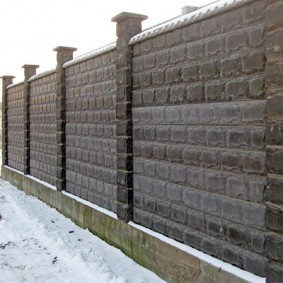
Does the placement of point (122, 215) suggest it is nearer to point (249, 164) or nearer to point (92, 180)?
point (92, 180)

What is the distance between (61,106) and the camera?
28.9ft

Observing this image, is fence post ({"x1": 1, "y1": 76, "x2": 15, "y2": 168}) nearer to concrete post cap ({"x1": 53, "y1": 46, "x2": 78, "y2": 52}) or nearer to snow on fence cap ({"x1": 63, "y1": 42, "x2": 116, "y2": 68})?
concrete post cap ({"x1": 53, "y1": 46, "x2": 78, "y2": 52})

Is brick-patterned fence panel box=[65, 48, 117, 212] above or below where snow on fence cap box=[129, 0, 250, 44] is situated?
below

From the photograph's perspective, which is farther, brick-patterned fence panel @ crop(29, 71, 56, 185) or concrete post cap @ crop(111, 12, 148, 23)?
brick-patterned fence panel @ crop(29, 71, 56, 185)

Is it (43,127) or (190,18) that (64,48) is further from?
(190,18)

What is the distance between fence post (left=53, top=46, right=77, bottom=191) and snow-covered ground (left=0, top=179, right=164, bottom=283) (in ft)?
3.23

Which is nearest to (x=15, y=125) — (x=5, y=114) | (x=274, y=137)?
(x=5, y=114)

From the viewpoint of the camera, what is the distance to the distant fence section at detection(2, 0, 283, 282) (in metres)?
3.59

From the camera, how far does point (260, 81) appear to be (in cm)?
368

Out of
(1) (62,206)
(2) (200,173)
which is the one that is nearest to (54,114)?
(1) (62,206)

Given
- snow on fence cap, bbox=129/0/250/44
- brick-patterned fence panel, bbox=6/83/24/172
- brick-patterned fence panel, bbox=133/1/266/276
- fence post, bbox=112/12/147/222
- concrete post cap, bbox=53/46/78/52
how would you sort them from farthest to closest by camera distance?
brick-patterned fence panel, bbox=6/83/24/172
concrete post cap, bbox=53/46/78/52
fence post, bbox=112/12/147/222
snow on fence cap, bbox=129/0/250/44
brick-patterned fence panel, bbox=133/1/266/276

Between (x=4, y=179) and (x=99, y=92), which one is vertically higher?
(x=99, y=92)

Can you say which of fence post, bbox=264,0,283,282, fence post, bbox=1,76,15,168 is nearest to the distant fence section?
fence post, bbox=264,0,283,282

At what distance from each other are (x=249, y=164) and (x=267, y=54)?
41.2 inches
